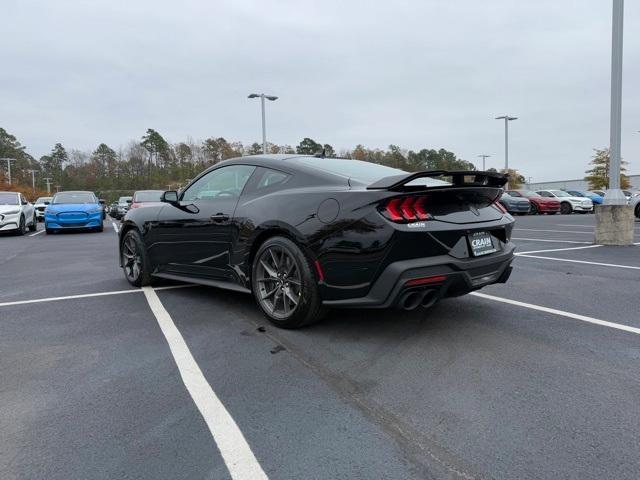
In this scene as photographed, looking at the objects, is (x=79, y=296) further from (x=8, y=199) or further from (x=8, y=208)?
(x=8, y=199)

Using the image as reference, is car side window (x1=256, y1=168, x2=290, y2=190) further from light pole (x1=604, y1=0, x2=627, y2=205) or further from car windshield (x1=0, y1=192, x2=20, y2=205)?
car windshield (x1=0, y1=192, x2=20, y2=205)

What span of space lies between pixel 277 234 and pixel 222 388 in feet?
4.62

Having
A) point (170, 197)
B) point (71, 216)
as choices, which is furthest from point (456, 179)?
point (71, 216)

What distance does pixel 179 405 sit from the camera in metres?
2.55

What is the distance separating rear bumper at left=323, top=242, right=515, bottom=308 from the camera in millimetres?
3141

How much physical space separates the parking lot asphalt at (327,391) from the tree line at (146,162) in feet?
174

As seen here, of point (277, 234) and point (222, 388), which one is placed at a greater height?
point (277, 234)

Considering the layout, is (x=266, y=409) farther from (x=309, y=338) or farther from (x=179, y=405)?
(x=309, y=338)

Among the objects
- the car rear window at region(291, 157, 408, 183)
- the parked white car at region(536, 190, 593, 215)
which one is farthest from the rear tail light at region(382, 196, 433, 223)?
the parked white car at region(536, 190, 593, 215)

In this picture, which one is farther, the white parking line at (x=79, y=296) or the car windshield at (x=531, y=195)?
the car windshield at (x=531, y=195)

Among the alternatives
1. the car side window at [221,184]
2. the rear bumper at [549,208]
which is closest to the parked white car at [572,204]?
the rear bumper at [549,208]

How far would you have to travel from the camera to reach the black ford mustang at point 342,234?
3188 mm

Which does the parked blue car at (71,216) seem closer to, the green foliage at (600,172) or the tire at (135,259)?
the tire at (135,259)

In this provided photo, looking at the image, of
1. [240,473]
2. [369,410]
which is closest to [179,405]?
[240,473]
